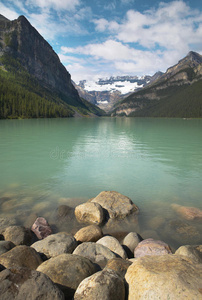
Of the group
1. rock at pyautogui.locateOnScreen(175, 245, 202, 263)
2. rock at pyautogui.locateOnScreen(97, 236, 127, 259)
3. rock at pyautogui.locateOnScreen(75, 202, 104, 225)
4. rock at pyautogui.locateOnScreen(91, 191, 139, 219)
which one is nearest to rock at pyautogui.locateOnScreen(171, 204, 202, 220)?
rock at pyautogui.locateOnScreen(91, 191, 139, 219)

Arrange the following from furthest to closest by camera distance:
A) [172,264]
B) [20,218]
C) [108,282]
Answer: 1. [20,218]
2. [172,264]
3. [108,282]

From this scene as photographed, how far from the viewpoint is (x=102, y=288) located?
187 inches

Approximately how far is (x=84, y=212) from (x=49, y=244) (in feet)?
12.2

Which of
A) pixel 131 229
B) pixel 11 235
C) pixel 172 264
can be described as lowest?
pixel 131 229

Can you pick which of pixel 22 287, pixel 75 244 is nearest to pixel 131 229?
pixel 75 244

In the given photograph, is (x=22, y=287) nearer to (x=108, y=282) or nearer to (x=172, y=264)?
(x=108, y=282)

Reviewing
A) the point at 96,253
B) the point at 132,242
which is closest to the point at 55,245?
the point at 96,253

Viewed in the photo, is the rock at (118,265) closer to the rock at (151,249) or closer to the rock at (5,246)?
the rock at (151,249)

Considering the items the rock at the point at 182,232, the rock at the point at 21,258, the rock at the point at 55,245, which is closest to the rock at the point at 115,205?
the rock at the point at 182,232

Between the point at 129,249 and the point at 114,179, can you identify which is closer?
the point at 129,249

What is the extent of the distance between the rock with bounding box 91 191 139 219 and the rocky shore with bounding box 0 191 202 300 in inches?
61.0

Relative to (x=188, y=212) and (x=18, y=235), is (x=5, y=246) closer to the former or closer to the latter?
(x=18, y=235)

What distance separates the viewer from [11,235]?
9.14m

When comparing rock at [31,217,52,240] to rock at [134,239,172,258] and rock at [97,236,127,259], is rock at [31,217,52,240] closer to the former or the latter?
rock at [97,236,127,259]
